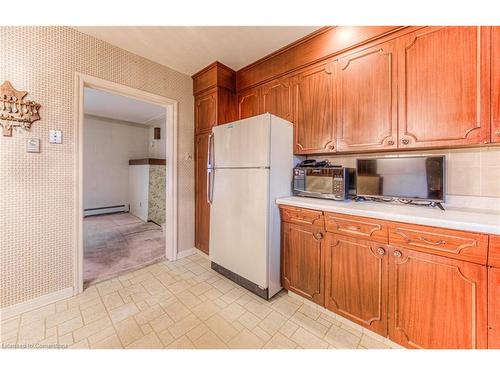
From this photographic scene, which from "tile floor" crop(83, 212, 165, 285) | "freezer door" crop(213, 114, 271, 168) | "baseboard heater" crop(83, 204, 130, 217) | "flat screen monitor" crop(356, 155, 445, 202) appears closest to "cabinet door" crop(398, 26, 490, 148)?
"flat screen monitor" crop(356, 155, 445, 202)

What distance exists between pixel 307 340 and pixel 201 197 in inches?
80.2

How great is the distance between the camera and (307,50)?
1.98 metres

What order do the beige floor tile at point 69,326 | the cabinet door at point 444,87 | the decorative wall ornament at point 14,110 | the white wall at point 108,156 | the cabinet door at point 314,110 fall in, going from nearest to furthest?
the cabinet door at point 444,87, the beige floor tile at point 69,326, the decorative wall ornament at point 14,110, the cabinet door at point 314,110, the white wall at point 108,156

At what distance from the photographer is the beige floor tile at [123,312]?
5.19 feet

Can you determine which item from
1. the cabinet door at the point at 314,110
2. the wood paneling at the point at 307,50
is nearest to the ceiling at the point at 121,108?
the wood paneling at the point at 307,50

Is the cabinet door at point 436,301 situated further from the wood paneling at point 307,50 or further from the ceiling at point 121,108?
the ceiling at point 121,108

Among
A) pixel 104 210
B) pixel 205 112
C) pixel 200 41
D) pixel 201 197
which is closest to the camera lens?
pixel 200 41

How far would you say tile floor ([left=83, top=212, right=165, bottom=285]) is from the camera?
2.38 metres

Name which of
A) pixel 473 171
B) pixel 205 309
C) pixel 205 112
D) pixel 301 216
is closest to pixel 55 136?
pixel 205 112

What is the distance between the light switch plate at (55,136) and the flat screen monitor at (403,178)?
2.78m

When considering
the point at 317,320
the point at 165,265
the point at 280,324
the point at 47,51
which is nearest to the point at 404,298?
the point at 317,320

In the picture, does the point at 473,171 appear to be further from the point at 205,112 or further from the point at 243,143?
the point at 205,112
